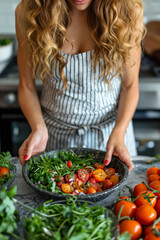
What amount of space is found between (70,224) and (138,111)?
60.0 inches

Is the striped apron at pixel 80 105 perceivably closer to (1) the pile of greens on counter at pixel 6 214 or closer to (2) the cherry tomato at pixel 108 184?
(2) the cherry tomato at pixel 108 184

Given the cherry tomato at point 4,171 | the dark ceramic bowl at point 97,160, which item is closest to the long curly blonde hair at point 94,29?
the dark ceramic bowl at point 97,160

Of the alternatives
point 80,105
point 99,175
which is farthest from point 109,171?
point 80,105

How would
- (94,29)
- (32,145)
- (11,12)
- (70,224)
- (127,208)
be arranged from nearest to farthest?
(70,224)
(127,208)
(32,145)
(94,29)
(11,12)

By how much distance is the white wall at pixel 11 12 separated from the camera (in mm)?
2500

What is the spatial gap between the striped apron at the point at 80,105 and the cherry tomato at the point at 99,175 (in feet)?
1.50

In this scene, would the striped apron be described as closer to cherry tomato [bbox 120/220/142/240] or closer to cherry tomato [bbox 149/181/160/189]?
cherry tomato [bbox 149/181/160/189]

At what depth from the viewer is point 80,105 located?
1.48 m

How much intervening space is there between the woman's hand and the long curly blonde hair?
32cm

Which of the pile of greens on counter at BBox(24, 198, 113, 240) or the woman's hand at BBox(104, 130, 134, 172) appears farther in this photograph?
the woman's hand at BBox(104, 130, 134, 172)

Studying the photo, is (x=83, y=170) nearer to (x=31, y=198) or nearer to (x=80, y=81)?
(x=31, y=198)

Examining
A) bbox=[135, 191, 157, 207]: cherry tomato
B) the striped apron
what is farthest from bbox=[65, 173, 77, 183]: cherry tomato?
the striped apron

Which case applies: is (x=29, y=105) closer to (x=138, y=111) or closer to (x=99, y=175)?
(x=99, y=175)

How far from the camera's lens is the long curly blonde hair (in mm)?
1231
